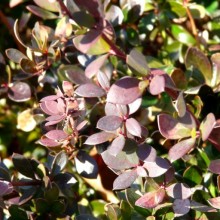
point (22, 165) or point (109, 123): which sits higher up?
point (109, 123)

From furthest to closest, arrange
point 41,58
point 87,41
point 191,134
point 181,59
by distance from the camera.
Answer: point 181,59
point 41,58
point 191,134
point 87,41

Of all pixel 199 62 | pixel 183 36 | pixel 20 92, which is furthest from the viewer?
pixel 183 36

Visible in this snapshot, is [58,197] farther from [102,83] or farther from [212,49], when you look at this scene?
[212,49]

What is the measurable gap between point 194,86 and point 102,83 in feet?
0.76

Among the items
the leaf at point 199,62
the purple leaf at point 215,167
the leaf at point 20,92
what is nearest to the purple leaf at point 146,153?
the purple leaf at point 215,167

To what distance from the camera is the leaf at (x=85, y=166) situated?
3.59 feet

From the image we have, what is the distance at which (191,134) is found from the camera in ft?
3.19

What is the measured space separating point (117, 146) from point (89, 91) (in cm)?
13

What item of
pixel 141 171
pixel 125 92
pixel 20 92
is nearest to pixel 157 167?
pixel 141 171

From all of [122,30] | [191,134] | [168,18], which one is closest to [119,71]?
[122,30]

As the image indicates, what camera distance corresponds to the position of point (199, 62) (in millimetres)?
1087

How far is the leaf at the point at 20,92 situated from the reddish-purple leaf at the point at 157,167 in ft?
1.36

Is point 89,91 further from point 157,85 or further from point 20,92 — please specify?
point 20,92

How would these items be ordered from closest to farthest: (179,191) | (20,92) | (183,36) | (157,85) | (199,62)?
(157,85), (179,191), (199,62), (20,92), (183,36)
